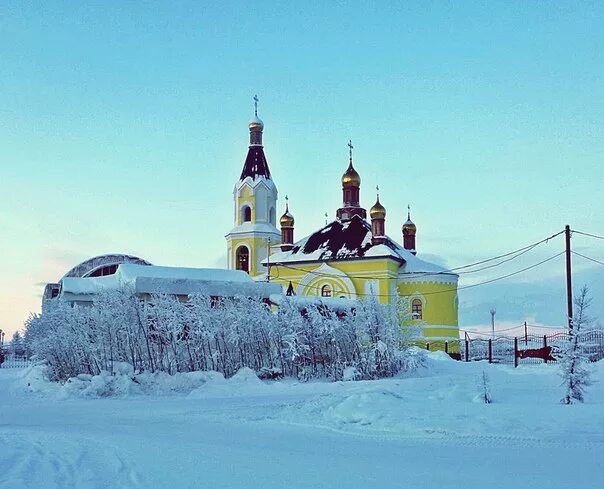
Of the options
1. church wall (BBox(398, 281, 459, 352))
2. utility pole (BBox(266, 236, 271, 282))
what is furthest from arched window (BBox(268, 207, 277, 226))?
church wall (BBox(398, 281, 459, 352))

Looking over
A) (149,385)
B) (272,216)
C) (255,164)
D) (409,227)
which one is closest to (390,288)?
(409,227)

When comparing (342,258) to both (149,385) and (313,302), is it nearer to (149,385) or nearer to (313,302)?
(313,302)

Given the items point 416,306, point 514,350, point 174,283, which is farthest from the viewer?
point 416,306

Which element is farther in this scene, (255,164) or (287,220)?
(255,164)

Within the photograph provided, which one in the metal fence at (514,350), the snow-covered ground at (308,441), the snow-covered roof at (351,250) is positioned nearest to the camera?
the snow-covered ground at (308,441)

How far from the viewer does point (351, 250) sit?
1686 inches

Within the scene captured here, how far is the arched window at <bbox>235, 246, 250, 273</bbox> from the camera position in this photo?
156 ft

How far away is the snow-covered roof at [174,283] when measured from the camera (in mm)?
23203

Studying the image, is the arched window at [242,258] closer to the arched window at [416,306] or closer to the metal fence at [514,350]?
the arched window at [416,306]


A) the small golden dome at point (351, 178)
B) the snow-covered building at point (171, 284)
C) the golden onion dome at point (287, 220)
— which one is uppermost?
the small golden dome at point (351, 178)

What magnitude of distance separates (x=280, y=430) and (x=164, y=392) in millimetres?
7781

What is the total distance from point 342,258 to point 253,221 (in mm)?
8100

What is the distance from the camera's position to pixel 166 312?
1959 cm

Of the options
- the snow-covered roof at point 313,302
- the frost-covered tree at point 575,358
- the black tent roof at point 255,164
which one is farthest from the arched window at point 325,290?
the frost-covered tree at point 575,358
